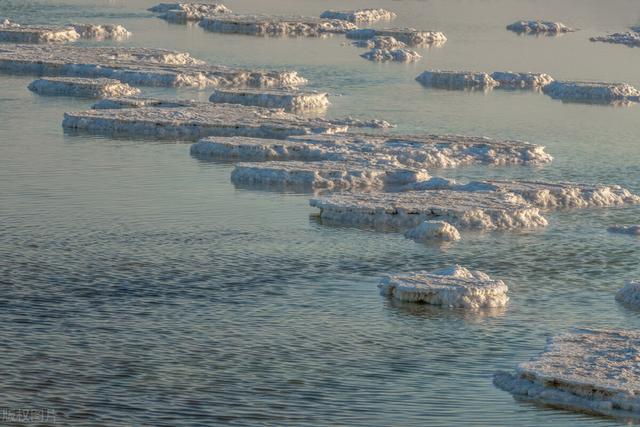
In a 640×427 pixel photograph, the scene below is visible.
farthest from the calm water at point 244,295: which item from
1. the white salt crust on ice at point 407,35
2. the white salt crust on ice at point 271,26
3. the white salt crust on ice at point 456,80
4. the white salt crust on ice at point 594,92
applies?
the white salt crust on ice at point 271,26

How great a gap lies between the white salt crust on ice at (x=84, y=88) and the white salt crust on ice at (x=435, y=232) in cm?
1351

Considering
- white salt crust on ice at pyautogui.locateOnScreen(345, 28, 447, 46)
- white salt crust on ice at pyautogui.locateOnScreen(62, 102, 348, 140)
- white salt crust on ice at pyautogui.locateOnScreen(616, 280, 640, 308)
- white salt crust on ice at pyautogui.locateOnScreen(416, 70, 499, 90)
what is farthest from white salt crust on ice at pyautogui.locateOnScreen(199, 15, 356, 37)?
white salt crust on ice at pyautogui.locateOnScreen(616, 280, 640, 308)

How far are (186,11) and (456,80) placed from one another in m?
19.1

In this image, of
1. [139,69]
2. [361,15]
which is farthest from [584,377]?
[361,15]

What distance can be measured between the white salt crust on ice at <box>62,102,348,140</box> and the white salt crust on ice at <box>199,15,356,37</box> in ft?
66.5

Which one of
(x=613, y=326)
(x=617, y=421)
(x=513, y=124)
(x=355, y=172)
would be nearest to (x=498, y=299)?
(x=613, y=326)

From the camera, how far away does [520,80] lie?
36188 millimetres

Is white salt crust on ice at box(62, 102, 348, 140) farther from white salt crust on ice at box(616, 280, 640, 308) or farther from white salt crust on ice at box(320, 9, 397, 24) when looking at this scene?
white salt crust on ice at box(320, 9, 397, 24)

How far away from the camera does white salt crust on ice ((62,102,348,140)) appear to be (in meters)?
25.6

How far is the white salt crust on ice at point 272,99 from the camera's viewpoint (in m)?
29.6

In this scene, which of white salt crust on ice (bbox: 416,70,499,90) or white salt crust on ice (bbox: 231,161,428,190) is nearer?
white salt crust on ice (bbox: 231,161,428,190)

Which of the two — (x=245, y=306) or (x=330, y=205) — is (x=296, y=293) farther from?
(x=330, y=205)

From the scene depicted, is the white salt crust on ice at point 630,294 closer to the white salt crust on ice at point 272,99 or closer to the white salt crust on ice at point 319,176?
the white salt crust on ice at point 319,176

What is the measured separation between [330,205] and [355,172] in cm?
257
